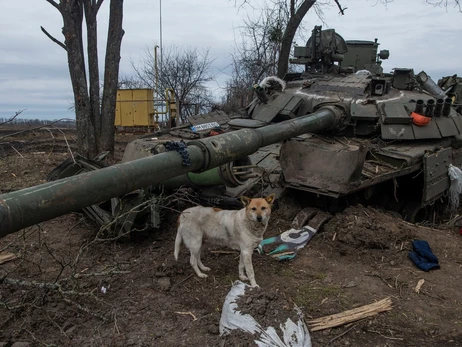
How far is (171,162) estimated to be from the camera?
4.08m

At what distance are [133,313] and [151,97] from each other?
1743 cm

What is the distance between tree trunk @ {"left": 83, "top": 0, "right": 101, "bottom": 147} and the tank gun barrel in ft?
21.5

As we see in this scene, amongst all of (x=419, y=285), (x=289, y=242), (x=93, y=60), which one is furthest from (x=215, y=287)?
(x=93, y=60)

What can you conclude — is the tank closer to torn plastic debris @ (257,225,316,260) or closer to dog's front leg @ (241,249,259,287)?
torn plastic debris @ (257,225,316,260)

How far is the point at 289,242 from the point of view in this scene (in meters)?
6.25

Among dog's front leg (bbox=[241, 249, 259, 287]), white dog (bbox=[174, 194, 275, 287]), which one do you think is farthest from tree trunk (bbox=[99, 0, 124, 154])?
dog's front leg (bbox=[241, 249, 259, 287])

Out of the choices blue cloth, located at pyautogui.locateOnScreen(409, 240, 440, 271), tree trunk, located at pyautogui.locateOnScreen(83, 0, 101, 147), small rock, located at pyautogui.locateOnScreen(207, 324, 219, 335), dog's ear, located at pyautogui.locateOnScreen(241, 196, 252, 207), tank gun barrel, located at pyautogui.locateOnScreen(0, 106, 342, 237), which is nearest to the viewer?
tank gun barrel, located at pyautogui.locateOnScreen(0, 106, 342, 237)

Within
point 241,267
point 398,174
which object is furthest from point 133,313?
point 398,174

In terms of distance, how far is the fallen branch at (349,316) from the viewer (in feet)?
14.4

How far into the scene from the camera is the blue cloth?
5816 millimetres

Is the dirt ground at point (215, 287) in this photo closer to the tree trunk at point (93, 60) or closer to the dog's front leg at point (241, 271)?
the dog's front leg at point (241, 271)

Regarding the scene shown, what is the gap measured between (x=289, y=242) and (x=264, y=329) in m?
2.53

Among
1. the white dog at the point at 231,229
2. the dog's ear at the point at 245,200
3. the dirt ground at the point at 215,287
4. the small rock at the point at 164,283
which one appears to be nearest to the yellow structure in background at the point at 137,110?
the dirt ground at the point at 215,287

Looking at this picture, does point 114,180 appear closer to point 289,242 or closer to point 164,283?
point 164,283
